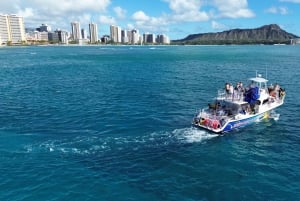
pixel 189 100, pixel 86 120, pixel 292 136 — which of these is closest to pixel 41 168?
pixel 86 120

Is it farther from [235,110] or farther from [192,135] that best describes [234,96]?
[192,135]

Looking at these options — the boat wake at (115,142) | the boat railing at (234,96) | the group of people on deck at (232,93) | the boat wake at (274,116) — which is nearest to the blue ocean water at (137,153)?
the boat wake at (115,142)

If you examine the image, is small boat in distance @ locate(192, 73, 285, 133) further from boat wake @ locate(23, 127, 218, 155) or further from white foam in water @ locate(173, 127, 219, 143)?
boat wake @ locate(23, 127, 218, 155)

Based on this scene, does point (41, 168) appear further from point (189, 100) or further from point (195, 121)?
point (189, 100)

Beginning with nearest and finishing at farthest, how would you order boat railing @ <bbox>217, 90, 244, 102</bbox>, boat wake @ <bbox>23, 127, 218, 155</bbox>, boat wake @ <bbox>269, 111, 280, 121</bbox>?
1. boat wake @ <bbox>23, 127, 218, 155</bbox>
2. boat railing @ <bbox>217, 90, 244, 102</bbox>
3. boat wake @ <bbox>269, 111, 280, 121</bbox>

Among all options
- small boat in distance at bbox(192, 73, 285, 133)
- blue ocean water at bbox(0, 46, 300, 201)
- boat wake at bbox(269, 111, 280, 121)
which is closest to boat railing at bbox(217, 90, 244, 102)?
small boat in distance at bbox(192, 73, 285, 133)

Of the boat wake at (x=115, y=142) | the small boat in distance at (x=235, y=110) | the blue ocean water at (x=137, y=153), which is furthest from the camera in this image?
the small boat in distance at (x=235, y=110)

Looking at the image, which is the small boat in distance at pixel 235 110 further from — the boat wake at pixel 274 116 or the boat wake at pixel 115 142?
the boat wake at pixel 115 142
